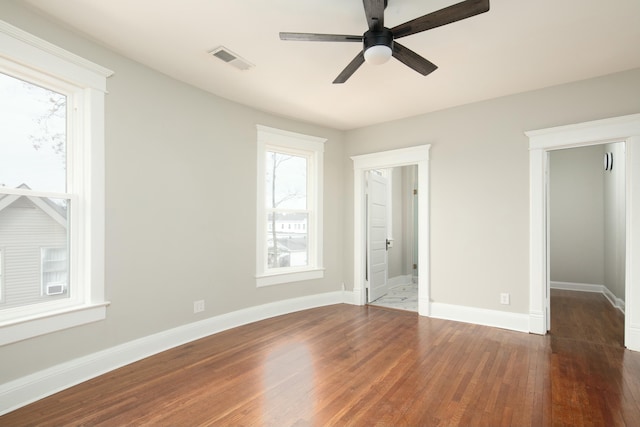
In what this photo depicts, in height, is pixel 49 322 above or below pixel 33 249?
below

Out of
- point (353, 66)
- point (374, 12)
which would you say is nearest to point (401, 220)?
point (353, 66)

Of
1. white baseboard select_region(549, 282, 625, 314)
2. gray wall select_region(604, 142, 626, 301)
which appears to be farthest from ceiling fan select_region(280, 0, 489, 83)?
white baseboard select_region(549, 282, 625, 314)

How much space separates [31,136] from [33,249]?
836mm

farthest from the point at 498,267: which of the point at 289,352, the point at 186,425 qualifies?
the point at 186,425

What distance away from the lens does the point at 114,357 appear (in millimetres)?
2793

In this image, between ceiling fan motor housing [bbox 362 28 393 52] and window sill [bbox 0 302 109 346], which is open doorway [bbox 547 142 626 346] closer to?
ceiling fan motor housing [bbox 362 28 393 52]

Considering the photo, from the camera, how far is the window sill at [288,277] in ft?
14.0

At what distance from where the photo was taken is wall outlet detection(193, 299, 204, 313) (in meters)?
3.54

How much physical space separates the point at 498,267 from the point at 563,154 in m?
3.70

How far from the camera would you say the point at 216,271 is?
3.78 m

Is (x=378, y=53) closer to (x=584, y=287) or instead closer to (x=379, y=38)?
(x=379, y=38)

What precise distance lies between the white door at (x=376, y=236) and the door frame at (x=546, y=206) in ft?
7.19

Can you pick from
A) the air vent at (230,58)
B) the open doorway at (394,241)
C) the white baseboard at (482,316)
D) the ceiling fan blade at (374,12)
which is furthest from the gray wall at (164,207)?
the ceiling fan blade at (374,12)

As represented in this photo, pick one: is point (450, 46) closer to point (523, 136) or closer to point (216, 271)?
point (523, 136)
